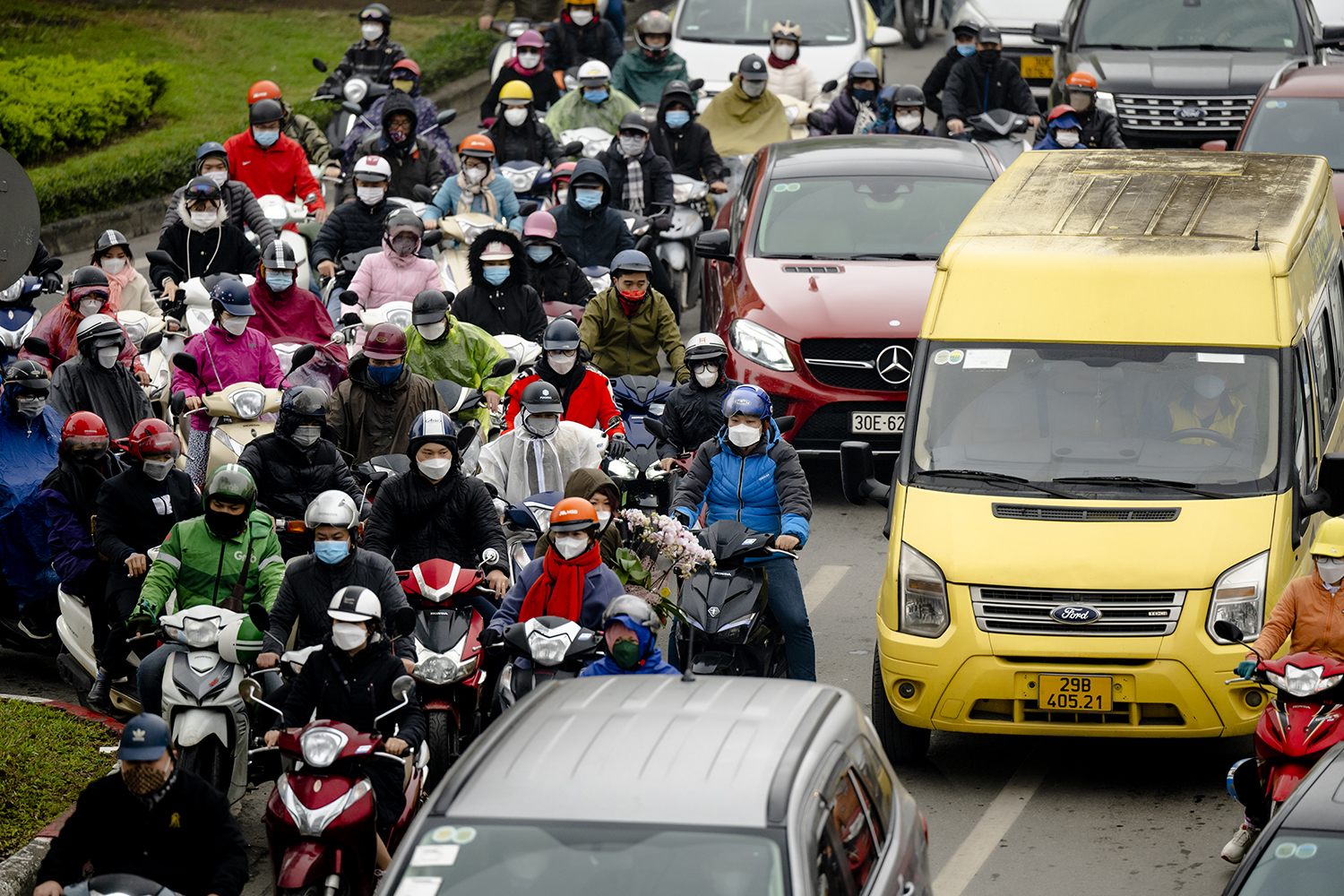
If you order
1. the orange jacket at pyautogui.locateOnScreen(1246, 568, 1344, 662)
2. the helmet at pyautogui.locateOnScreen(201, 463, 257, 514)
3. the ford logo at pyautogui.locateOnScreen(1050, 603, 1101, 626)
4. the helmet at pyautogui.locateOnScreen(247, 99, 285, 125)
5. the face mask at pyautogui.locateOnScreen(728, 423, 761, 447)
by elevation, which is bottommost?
the helmet at pyautogui.locateOnScreen(247, 99, 285, 125)

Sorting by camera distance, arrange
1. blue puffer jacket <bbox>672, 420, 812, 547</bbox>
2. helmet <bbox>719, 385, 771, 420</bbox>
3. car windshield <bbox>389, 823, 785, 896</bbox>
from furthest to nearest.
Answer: blue puffer jacket <bbox>672, 420, 812, 547</bbox> → helmet <bbox>719, 385, 771, 420</bbox> → car windshield <bbox>389, 823, 785, 896</bbox>

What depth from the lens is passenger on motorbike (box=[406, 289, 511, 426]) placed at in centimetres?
1245

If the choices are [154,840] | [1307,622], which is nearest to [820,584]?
[1307,622]

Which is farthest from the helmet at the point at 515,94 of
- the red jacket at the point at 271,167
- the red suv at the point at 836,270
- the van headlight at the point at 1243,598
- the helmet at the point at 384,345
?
the van headlight at the point at 1243,598

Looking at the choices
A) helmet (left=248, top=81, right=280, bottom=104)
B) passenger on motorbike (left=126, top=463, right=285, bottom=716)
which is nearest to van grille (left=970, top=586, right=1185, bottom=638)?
passenger on motorbike (left=126, top=463, right=285, bottom=716)

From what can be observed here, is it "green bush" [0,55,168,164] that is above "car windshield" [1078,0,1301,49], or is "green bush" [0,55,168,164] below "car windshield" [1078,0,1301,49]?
below

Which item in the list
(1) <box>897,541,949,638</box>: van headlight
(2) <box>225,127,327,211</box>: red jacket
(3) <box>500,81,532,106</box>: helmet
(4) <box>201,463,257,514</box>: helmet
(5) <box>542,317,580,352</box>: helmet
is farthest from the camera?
(3) <box>500,81,532,106</box>: helmet

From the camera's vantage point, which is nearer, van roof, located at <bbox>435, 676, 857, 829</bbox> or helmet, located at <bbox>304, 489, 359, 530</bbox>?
van roof, located at <bbox>435, 676, 857, 829</bbox>

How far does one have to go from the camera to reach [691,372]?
1201cm

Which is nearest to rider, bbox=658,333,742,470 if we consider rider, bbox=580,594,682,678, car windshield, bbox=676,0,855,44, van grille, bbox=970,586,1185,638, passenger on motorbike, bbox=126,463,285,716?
passenger on motorbike, bbox=126,463,285,716

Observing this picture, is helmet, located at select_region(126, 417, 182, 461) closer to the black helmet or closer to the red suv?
the black helmet

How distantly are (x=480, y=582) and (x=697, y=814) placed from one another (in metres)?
4.25

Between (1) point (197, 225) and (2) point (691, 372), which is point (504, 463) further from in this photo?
(1) point (197, 225)

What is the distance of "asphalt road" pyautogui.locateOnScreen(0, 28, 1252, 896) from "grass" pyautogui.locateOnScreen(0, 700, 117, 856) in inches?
31.5
